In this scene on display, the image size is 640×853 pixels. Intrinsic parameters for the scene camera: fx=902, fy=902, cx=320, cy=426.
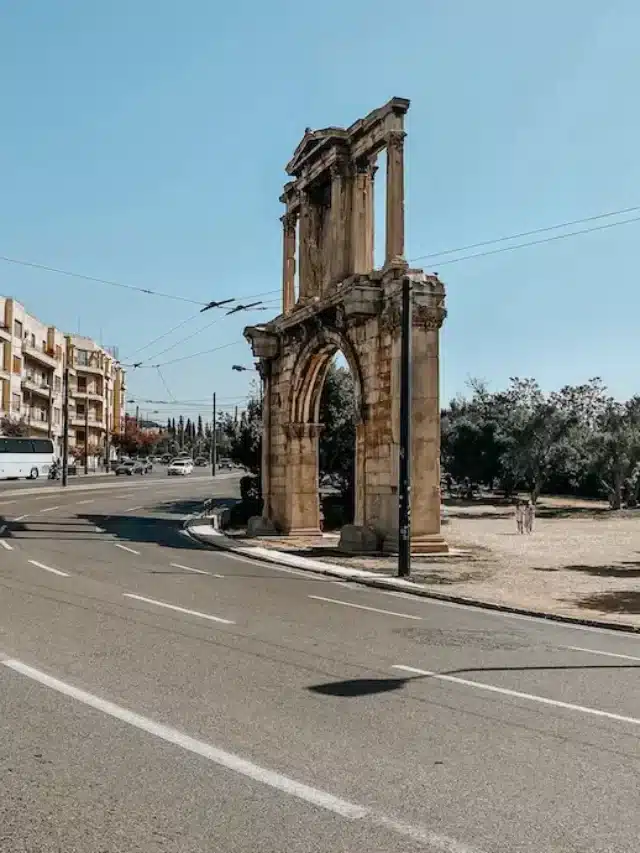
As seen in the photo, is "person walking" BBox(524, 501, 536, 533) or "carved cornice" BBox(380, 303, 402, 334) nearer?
"carved cornice" BBox(380, 303, 402, 334)

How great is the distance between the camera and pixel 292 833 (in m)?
4.36

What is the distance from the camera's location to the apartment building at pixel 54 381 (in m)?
79.8

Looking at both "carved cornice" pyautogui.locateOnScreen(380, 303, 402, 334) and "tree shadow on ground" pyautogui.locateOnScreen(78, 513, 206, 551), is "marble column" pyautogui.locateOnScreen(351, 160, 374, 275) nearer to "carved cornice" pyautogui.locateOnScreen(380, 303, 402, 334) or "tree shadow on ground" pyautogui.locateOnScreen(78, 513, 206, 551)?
"carved cornice" pyautogui.locateOnScreen(380, 303, 402, 334)

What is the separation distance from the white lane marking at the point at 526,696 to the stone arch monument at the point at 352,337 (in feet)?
45.9

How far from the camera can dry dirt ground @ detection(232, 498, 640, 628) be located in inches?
606

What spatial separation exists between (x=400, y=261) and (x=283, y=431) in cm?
860

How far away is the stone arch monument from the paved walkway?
1894 millimetres

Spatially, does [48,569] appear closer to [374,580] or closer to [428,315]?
[374,580]

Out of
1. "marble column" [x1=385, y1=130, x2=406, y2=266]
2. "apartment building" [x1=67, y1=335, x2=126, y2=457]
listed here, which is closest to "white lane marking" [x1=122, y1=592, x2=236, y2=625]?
"marble column" [x1=385, y1=130, x2=406, y2=266]

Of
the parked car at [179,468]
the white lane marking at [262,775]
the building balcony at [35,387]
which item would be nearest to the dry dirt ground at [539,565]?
the white lane marking at [262,775]

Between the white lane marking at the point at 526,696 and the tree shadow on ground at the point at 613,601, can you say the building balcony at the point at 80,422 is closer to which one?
the tree shadow on ground at the point at 613,601

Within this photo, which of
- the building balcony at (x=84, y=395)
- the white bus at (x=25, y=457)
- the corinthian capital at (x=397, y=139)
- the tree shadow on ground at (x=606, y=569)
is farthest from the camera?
the building balcony at (x=84, y=395)

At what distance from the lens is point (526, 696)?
25.2 ft

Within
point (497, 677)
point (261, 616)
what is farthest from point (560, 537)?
point (497, 677)
